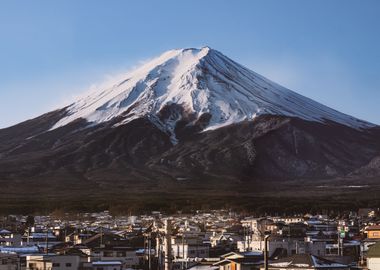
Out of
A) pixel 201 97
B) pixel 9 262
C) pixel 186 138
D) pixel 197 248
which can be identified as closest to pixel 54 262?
pixel 9 262

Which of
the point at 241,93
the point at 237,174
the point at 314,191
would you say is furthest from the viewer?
the point at 241,93

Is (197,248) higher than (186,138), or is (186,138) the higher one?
(186,138)

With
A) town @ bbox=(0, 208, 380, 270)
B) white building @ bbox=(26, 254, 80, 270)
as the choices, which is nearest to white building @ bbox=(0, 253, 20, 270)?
town @ bbox=(0, 208, 380, 270)

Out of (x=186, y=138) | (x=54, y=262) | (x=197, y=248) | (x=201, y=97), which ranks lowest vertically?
(x=54, y=262)

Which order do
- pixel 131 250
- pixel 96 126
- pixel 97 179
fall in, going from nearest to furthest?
1. pixel 131 250
2. pixel 97 179
3. pixel 96 126

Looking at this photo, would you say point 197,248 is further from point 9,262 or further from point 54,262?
point 9,262

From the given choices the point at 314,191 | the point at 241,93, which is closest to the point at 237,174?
the point at 314,191

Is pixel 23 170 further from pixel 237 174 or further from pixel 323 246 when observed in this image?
pixel 323 246
